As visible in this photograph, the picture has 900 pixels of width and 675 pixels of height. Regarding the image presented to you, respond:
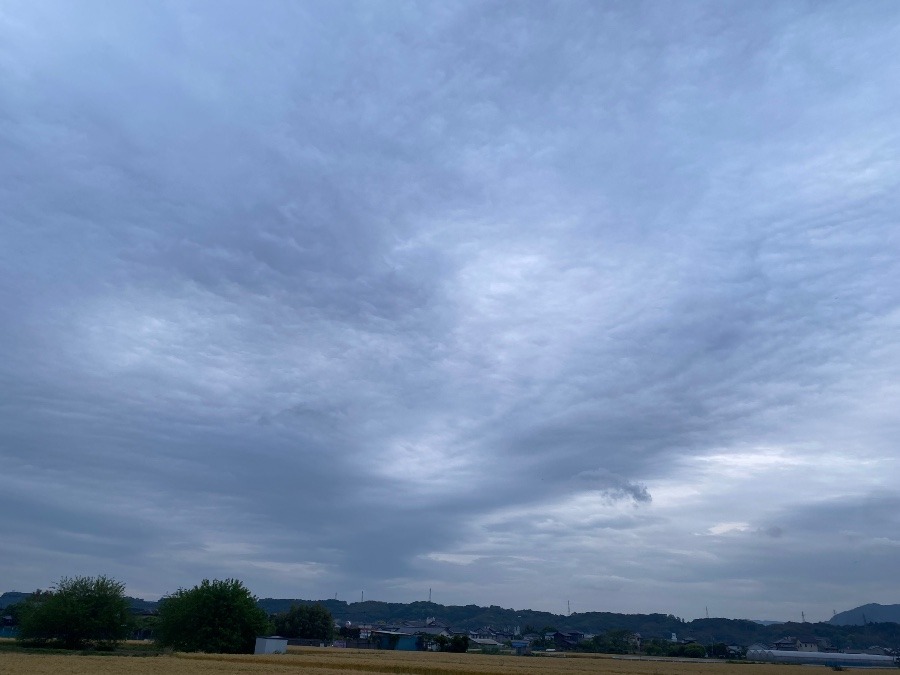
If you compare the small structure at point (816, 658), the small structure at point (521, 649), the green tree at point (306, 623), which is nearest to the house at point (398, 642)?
the green tree at point (306, 623)

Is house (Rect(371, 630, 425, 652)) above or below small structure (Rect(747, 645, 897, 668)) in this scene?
above

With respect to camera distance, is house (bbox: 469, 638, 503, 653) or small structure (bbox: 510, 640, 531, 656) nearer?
small structure (bbox: 510, 640, 531, 656)

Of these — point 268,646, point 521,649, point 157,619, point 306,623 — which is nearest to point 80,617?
point 157,619

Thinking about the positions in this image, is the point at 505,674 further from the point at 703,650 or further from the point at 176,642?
the point at 703,650

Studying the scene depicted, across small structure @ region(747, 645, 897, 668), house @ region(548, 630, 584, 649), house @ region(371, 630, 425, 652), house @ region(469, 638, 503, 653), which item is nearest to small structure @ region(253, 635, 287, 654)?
house @ region(371, 630, 425, 652)

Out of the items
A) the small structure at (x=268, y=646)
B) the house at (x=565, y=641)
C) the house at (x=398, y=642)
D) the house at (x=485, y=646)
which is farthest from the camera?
the house at (x=565, y=641)

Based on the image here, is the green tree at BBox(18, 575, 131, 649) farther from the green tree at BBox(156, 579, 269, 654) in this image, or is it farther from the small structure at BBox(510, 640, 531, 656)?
the small structure at BBox(510, 640, 531, 656)

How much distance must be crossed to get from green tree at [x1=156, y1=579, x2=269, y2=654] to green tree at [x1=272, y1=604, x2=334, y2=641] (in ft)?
159

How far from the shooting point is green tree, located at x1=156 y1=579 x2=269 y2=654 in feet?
253

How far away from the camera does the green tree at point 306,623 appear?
414 ft

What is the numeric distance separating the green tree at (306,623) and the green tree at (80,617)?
43.8 meters

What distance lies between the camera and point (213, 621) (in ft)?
255

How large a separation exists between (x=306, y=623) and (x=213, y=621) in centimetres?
5361

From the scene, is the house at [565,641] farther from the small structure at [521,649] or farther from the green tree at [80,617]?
the green tree at [80,617]
